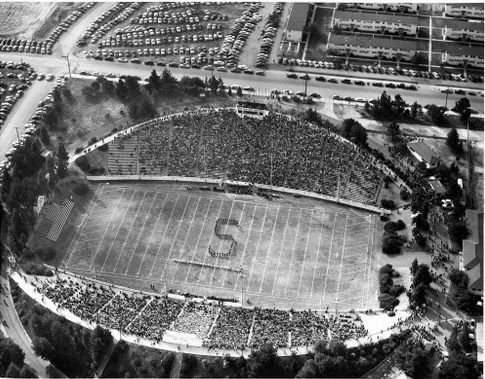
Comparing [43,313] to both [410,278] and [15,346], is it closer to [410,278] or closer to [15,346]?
[15,346]

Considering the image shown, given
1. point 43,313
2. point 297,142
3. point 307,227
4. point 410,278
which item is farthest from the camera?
point 297,142

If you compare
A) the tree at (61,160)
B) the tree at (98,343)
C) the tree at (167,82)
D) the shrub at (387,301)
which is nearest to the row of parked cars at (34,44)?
the tree at (167,82)

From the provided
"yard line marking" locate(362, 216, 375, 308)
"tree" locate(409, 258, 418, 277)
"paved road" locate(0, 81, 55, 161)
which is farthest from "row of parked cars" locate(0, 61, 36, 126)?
"tree" locate(409, 258, 418, 277)

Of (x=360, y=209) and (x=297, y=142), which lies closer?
(x=360, y=209)

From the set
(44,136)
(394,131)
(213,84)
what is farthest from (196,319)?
(213,84)

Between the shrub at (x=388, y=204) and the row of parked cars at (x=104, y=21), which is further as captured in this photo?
the row of parked cars at (x=104, y=21)

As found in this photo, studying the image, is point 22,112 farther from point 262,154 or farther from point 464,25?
point 464,25

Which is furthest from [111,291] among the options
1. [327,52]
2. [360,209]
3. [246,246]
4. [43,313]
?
[327,52]

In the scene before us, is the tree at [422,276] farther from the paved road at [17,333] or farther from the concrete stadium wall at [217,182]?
the paved road at [17,333]
